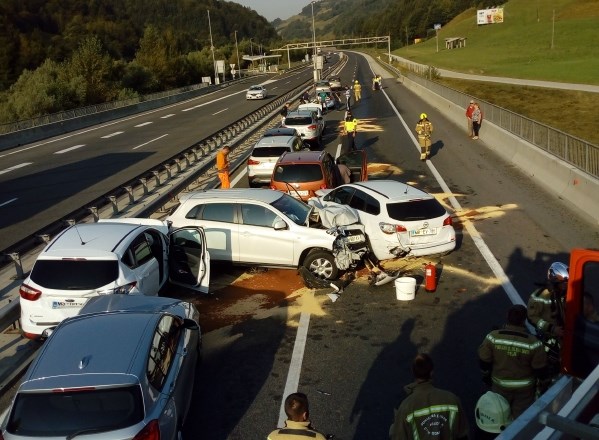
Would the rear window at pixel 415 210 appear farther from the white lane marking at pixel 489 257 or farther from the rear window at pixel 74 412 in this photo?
the rear window at pixel 74 412

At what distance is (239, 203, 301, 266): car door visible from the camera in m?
12.4

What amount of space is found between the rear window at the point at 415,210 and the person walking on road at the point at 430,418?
7754 mm

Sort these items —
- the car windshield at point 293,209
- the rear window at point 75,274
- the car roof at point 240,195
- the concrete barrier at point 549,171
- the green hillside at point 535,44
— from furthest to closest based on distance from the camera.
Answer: the green hillside at point 535,44
the concrete barrier at point 549,171
the car roof at point 240,195
the car windshield at point 293,209
the rear window at point 75,274

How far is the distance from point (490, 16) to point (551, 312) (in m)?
150

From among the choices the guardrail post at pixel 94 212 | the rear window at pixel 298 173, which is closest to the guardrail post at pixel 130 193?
the guardrail post at pixel 94 212

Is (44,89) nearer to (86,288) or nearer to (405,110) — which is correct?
(405,110)

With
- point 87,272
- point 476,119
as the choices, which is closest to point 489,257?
point 87,272

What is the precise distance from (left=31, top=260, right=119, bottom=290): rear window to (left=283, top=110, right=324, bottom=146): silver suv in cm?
1954

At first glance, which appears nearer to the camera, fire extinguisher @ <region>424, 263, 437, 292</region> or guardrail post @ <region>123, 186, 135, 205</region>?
fire extinguisher @ <region>424, 263, 437, 292</region>

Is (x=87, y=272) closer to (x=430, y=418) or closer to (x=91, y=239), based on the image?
(x=91, y=239)

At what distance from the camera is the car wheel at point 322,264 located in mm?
12084

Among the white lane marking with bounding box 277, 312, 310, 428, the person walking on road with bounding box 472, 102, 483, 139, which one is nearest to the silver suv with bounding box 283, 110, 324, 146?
the person walking on road with bounding box 472, 102, 483, 139

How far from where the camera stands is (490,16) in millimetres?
144625

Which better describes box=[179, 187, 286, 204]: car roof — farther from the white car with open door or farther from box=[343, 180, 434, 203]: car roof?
the white car with open door
